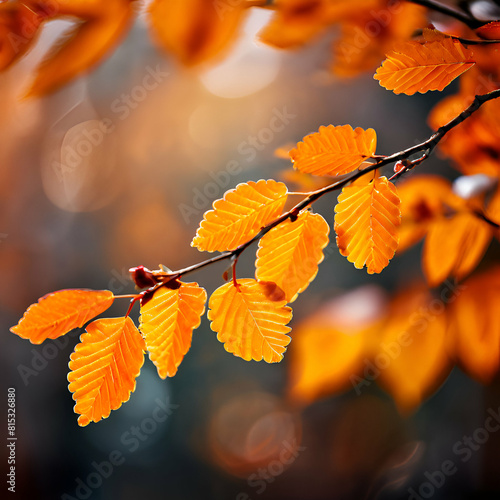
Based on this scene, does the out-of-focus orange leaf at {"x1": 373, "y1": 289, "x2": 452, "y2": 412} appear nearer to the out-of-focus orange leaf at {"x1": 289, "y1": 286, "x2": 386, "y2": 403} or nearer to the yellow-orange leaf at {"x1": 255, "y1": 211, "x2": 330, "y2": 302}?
the out-of-focus orange leaf at {"x1": 289, "y1": 286, "x2": 386, "y2": 403}

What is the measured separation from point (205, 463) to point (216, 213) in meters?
1.27

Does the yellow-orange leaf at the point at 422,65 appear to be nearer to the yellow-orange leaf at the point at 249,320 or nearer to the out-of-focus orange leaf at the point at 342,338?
the yellow-orange leaf at the point at 249,320

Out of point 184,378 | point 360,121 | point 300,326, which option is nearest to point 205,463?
point 184,378

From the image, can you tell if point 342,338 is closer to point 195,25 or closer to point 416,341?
point 416,341

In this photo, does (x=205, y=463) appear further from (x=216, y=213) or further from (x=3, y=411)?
(x=216, y=213)

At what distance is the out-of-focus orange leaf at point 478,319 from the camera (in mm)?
500

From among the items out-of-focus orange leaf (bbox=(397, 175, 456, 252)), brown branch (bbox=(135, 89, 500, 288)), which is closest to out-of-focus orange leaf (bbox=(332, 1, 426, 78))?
out-of-focus orange leaf (bbox=(397, 175, 456, 252))

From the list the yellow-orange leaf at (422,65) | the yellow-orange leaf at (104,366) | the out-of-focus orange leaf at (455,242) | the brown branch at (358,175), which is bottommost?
the out-of-focus orange leaf at (455,242)

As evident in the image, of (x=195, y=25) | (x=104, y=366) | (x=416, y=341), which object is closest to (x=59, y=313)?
(x=104, y=366)

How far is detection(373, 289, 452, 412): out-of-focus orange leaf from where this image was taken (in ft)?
1.87

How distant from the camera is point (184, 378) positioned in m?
1.20

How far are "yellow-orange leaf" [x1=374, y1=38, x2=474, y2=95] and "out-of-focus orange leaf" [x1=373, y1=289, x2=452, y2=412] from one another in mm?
486

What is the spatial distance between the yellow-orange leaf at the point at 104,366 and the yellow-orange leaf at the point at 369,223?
0.12 m

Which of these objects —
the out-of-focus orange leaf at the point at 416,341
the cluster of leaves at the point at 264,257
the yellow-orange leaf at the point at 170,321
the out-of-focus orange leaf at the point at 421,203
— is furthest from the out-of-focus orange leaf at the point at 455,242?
the yellow-orange leaf at the point at 170,321
